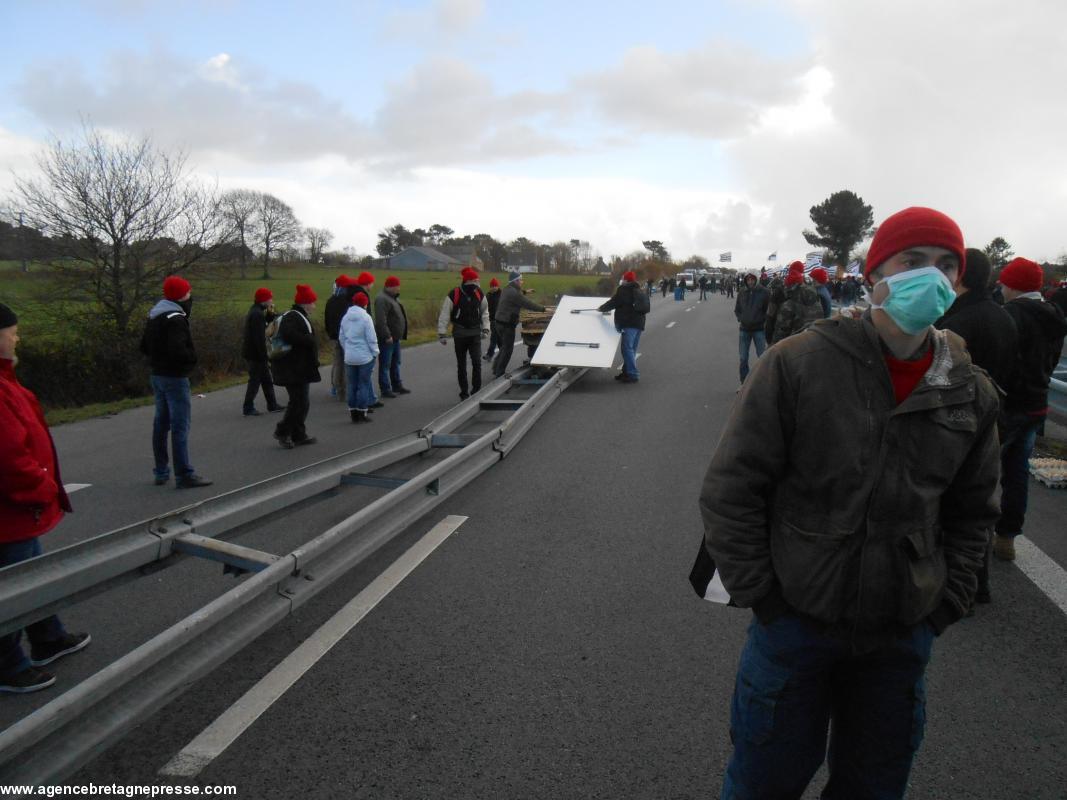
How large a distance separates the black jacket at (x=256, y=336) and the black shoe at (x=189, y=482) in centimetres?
387

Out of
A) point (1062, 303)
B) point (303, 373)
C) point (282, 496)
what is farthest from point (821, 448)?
point (1062, 303)

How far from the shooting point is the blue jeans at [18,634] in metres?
3.59

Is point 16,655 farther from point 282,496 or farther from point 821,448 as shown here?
point 821,448

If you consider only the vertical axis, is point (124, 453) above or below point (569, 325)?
below

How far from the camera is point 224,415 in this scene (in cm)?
1130

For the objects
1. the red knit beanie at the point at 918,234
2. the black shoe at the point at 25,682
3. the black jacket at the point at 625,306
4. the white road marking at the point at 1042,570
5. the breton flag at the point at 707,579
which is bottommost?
the white road marking at the point at 1042,570

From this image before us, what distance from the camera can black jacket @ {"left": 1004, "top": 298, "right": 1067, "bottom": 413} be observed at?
4875 millimetres

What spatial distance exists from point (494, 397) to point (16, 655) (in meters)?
7.10

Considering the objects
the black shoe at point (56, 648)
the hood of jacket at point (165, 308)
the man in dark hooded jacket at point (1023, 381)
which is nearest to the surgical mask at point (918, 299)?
the man in dark hooded jacket at point (1023, 381)

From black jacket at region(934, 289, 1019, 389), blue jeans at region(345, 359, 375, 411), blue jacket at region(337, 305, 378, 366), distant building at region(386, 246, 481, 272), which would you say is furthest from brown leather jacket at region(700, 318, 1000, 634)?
distant building at region(386, 246, 481, 272)

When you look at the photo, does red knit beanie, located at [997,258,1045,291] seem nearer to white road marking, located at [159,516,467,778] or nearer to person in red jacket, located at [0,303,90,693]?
white road marking, located at [159,516,467,778]

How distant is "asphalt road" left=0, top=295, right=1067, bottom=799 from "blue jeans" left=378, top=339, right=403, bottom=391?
5.58 meters

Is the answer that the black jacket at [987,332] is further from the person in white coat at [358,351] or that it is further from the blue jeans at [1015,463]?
the person in white coat at [358,351]

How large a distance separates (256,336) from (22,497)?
757 cm
